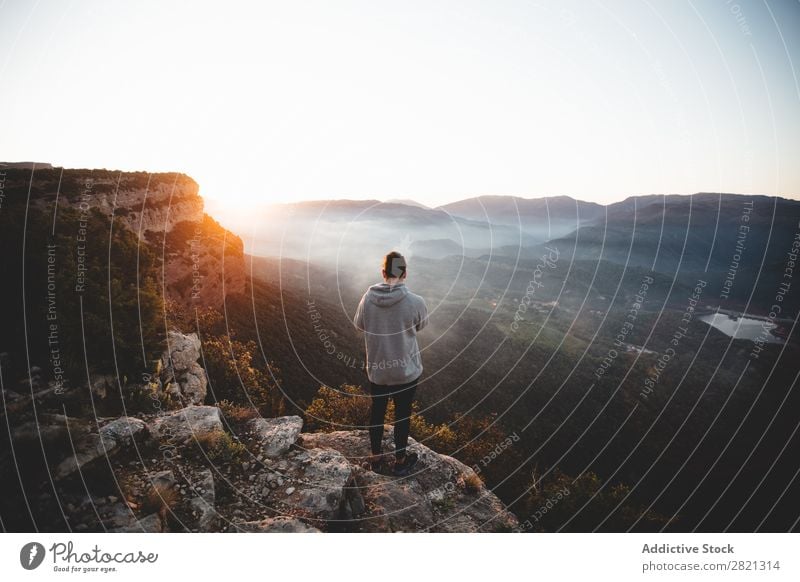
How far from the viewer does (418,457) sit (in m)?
6.63

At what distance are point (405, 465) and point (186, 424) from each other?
3862 mm

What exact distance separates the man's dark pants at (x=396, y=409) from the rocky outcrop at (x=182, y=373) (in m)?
4.46

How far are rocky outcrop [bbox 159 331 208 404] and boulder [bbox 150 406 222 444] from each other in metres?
1.25

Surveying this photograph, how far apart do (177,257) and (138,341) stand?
77.1 ft

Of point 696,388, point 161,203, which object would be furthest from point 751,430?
point 161,203

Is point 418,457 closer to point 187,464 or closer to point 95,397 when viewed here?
point 187,464

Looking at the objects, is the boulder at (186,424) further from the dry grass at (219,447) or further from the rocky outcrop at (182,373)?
the rocky outcrop at (182,373)

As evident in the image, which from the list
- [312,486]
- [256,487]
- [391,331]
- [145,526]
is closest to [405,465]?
[312,486]

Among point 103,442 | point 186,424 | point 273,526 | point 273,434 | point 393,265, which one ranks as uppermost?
point 393,265

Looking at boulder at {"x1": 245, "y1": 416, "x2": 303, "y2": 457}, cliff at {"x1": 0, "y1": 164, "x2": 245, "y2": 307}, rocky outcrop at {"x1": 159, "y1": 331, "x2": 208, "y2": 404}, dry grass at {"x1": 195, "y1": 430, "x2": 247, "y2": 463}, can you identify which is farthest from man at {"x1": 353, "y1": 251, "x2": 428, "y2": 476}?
cliff at {"x1": 0, "y1": 164, "x2": 245, "y2": 307}

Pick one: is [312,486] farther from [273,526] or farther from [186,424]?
[186,424]

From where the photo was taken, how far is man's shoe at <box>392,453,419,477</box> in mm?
5926

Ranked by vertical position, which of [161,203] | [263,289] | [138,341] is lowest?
[263,289]

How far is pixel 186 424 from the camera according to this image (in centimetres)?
584
